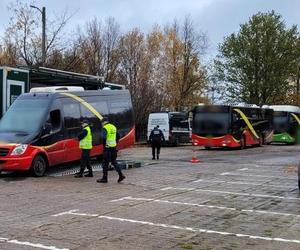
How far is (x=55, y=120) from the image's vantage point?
17953 mm

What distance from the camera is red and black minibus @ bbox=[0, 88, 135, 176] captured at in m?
16.6

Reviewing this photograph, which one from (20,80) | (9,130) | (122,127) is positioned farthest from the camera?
(122,127)

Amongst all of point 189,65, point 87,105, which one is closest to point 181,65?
point 189,65

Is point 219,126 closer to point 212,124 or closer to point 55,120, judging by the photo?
point 212,124

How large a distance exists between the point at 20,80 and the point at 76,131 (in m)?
3.06

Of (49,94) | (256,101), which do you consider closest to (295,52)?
(256,101)

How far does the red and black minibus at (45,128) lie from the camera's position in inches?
654

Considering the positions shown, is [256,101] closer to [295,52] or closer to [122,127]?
[295,52]

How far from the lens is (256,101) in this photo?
60.0m

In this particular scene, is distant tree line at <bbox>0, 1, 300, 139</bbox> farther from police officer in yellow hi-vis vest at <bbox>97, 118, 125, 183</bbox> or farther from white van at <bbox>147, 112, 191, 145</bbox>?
police officer in yellow hi-vis vest at <bbox>97, 118, 125, 183</bbox>

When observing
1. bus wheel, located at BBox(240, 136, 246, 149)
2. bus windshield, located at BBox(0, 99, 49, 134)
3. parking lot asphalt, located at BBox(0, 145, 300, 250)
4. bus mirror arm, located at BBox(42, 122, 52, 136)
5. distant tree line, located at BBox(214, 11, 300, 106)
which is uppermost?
distant tree line, located at BBox(214, 11, 300, 106)

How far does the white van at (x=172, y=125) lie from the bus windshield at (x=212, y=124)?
621 cm

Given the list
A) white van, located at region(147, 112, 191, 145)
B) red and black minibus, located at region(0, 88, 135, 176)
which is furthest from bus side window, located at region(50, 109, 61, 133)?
white van, located at region(147, 112, 191, 145)

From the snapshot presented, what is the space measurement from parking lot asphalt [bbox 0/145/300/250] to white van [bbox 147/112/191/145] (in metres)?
23.9
